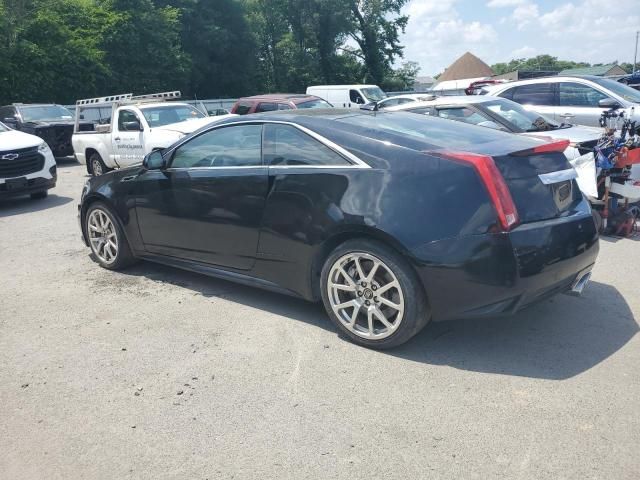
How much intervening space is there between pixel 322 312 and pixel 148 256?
1943 mm

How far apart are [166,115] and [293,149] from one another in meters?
8.26

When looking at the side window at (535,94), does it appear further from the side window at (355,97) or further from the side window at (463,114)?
the side window at (355,97)

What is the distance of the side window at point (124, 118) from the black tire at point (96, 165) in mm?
1088

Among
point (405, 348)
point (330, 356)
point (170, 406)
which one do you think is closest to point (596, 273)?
point (405, 348)

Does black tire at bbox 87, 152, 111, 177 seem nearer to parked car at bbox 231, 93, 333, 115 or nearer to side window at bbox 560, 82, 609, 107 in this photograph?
parked car at bbox 231, 93, 333, 115

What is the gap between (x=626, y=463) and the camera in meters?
2.73

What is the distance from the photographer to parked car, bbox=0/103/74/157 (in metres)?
15.9

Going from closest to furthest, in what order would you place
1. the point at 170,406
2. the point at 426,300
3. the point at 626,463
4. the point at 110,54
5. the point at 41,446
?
the point at 626,463 → the point at 41,446 → the point at 170,406 → the point at 426,300 → the point at 110,54

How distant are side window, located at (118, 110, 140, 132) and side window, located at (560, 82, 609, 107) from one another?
27.1ft

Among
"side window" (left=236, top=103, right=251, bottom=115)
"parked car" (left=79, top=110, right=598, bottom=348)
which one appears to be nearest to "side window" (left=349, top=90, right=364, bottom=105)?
"side window" (left=236, top=103, right=251, bottom=115)

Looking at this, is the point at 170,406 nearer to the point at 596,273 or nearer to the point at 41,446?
the point at 41,446

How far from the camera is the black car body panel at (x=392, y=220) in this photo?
357 centimetres

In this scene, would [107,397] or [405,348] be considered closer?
[107,397]

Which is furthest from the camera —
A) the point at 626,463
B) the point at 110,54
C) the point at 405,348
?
the point at 110,54
